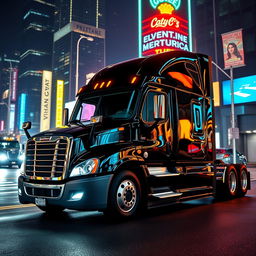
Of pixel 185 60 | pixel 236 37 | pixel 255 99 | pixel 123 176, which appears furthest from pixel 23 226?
pixel 255 99

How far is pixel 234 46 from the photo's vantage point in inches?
1273

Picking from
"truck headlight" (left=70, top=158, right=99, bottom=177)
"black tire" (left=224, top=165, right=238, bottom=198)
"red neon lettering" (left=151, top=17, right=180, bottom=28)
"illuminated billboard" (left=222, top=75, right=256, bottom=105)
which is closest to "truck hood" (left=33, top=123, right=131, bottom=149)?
"truck headlight" (left=70, top=158, right=99, bottom=177)

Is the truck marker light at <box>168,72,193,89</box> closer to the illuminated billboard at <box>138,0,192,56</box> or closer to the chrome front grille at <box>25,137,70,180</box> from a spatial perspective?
the chrome front grille at <box>25,137,70,180</box>

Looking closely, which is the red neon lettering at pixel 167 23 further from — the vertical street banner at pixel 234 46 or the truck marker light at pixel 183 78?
the truck marker light at pixel 183 78

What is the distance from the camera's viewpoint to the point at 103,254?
507cm

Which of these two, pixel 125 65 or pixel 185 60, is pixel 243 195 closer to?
pixel 185 60

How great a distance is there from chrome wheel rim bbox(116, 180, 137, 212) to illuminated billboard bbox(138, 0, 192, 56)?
33.6 metres

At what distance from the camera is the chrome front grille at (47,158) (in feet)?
24.1

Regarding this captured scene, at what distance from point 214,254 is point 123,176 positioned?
2.87 m

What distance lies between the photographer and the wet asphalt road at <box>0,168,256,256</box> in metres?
5.32

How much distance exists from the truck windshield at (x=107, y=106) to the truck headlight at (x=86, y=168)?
138 centimetres

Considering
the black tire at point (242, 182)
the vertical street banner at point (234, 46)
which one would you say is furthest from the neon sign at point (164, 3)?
the black tire at point (242, 182)

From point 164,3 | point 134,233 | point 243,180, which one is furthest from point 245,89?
point 134,233

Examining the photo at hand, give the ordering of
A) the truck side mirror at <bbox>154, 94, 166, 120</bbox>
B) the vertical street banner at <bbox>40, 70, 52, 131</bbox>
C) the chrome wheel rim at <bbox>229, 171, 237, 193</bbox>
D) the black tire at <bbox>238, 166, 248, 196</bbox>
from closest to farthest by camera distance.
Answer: the truck side mirror at <bbox>154, 94, 166, 120</bbox>
the chrome wheel rim at <bbox>229, 171, 237, 193</bbox>
the black tire at <bbox>238, 166, 248, 196</bbox>
the vertical street banner at <bbox>40, 70, 52, 131</bbox>
